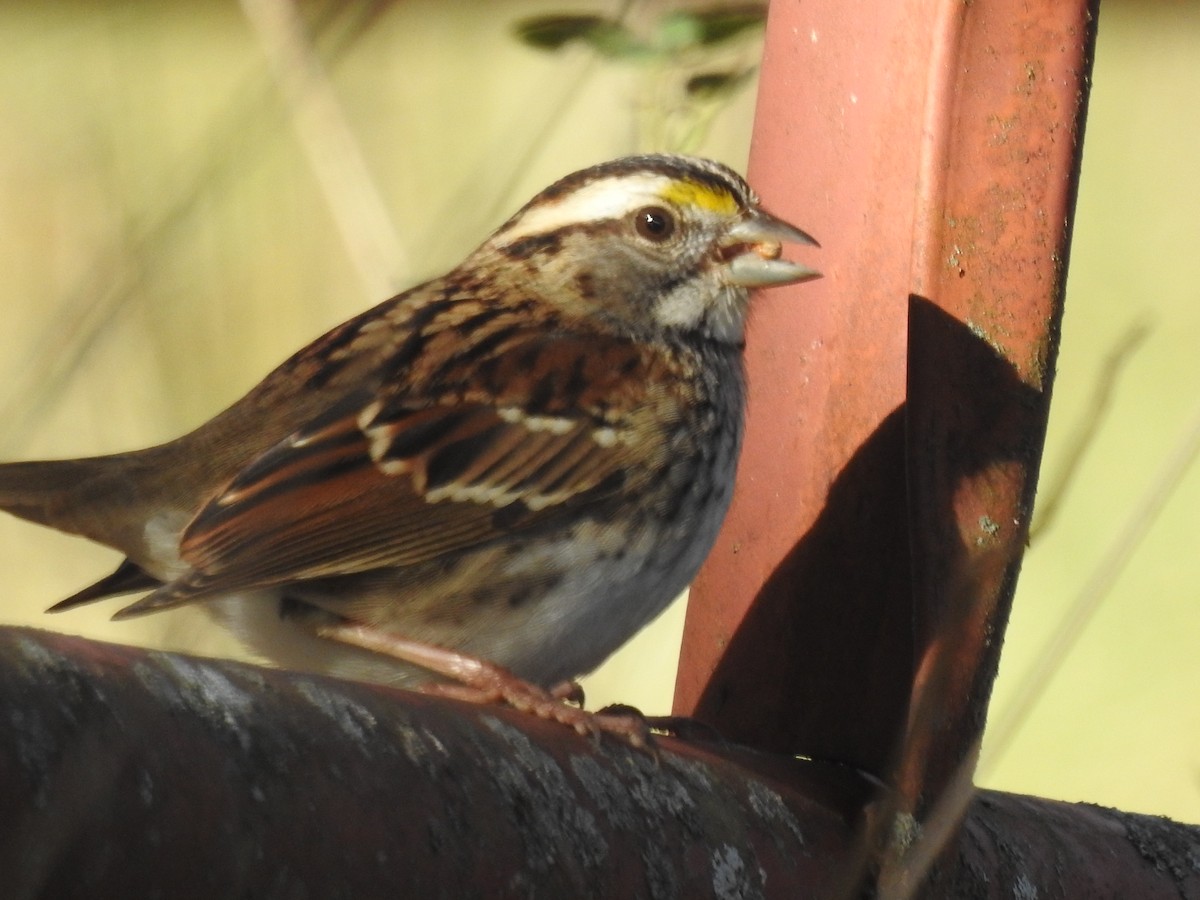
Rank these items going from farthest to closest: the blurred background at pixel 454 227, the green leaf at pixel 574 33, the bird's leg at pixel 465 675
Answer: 1. the green leaf at pixel 574 33
2. the bird's leg at pixel 465 675
3. the blurred background at pixel 454 227

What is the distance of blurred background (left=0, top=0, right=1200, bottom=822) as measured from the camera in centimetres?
136

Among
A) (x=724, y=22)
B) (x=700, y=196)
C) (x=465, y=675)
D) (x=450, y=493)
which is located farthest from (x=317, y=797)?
(x=700, y=196)

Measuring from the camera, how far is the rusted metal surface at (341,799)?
81 centimetres

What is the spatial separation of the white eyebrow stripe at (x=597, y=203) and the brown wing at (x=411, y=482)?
0.34m

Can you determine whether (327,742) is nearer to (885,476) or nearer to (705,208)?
(885,476)

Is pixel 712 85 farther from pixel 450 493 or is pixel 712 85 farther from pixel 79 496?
pixel 79 496

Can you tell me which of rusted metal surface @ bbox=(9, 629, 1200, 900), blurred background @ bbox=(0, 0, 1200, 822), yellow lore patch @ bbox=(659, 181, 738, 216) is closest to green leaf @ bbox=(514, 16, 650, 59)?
blurred background @ bbox=(0, 0, 1200, 822)

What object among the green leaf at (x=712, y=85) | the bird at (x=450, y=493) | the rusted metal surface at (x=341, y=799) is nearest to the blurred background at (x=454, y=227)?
the green leaf at (x=712, y=85)

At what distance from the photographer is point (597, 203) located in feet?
8.00

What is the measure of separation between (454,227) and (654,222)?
3.34 ft

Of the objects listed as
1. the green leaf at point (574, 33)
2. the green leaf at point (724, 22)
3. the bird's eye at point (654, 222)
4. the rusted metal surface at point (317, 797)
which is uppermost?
the green leaf at point (724, 22)

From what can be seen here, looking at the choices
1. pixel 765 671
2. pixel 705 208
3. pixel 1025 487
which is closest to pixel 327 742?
pixel 1025 487

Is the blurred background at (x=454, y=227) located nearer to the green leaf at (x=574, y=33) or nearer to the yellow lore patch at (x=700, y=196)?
the green leaf at (x=574, y=33)

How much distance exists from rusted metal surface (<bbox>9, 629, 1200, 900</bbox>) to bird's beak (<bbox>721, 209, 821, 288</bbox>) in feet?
2.21
